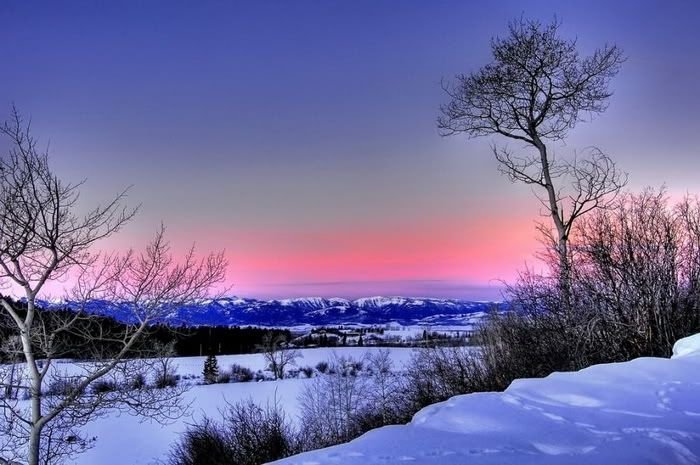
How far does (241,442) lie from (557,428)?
18714 mm

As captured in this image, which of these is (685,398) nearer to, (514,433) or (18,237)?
(514,433)

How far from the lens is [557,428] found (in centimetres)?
355

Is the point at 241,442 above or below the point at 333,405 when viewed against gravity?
above

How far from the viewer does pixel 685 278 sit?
857cm

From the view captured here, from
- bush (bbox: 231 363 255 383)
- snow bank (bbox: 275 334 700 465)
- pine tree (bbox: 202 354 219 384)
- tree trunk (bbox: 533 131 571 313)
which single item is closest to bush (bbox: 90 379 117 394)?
tree trunk (bbox: 533 131 571 313)

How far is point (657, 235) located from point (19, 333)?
1737 centimetres

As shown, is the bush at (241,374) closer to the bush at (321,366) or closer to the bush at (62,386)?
the bush at (321,366)

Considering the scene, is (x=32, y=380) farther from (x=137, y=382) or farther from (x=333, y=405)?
(x=333, y=405)

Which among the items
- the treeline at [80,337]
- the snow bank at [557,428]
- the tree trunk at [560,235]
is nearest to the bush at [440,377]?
the tree trunk at [560,235]

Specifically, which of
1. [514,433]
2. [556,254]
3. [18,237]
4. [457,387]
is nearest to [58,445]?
[18,237]

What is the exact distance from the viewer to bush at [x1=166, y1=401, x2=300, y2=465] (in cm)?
1964

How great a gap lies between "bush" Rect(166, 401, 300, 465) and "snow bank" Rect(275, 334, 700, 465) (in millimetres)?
16877

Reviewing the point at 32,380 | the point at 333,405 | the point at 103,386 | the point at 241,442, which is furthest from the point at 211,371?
the point at 32,380

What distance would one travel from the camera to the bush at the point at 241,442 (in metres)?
19.6
